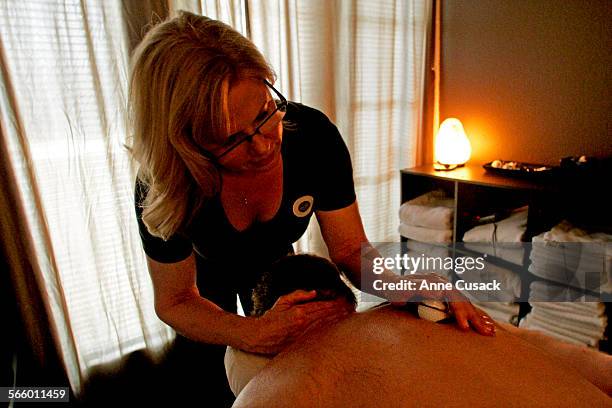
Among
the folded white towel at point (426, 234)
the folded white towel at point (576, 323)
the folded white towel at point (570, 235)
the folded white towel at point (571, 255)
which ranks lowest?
the folded white towel at point (576, 323)

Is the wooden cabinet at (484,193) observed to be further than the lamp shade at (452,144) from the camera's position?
No

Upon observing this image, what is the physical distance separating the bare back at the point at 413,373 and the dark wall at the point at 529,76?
1.76 m

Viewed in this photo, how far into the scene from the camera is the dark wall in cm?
200

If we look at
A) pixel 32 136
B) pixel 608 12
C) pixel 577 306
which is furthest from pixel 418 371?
pixel 608 12

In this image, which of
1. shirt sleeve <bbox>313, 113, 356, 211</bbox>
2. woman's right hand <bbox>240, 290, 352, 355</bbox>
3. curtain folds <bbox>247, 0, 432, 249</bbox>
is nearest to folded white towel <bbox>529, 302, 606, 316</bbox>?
curtain folds <bbox>247, 0, 432, 249</bbox>

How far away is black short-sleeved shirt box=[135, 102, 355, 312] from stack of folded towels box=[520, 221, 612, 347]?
1.11 meters

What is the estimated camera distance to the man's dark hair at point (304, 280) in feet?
3.35

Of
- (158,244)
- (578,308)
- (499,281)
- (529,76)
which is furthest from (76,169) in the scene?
(529,76)

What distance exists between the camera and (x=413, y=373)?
2.41 feet

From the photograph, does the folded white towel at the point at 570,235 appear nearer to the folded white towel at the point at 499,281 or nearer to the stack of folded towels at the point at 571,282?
the stack of folded towels at the point at 571,282

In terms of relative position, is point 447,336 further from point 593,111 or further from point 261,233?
point 593,111

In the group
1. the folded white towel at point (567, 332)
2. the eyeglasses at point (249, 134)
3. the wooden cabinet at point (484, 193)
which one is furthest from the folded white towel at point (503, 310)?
the eyeglasses at point (249, 134)

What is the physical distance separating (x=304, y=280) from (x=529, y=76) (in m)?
1.97

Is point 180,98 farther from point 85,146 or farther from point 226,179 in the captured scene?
point 85,146
